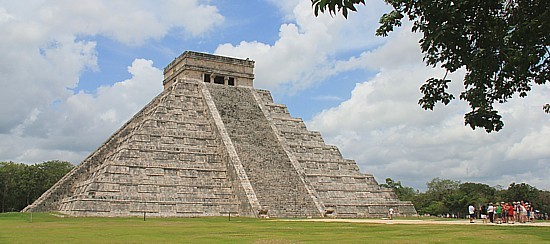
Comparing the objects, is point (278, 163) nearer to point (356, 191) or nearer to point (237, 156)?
point (237, 156)

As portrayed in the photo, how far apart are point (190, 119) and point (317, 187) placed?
7823 millimetres

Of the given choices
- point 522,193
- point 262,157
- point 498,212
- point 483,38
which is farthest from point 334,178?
point 522,193

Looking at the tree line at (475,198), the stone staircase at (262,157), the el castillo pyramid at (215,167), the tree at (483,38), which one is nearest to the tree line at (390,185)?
the tree line at (475,198)

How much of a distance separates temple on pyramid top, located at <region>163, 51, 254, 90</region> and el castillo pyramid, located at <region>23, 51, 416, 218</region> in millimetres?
66

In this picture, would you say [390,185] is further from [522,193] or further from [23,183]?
[23,183]

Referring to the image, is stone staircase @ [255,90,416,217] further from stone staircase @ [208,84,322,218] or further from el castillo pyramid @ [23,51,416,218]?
stone staircase @ [208,84,322,218]

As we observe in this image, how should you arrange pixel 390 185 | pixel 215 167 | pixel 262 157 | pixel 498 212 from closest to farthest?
pixel 498 212, pixel 215 167, pixel 262 157, pixel 390 185

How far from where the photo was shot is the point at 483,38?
7090 mm

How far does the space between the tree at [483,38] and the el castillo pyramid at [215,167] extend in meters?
16.2

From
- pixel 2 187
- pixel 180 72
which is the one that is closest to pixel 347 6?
pixel 180 72

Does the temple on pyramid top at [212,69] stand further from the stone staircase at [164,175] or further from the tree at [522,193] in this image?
the tree at [522,193]

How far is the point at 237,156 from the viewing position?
26.7 meters

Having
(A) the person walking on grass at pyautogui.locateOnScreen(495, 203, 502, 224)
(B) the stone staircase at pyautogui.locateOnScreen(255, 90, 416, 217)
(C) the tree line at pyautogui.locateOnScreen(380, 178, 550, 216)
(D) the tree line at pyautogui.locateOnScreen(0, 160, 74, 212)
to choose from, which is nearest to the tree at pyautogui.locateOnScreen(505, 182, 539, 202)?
(C) the tree line at pyautogui.locateOnScreen(380, 178, 550, 216)

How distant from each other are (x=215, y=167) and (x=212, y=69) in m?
9.81
